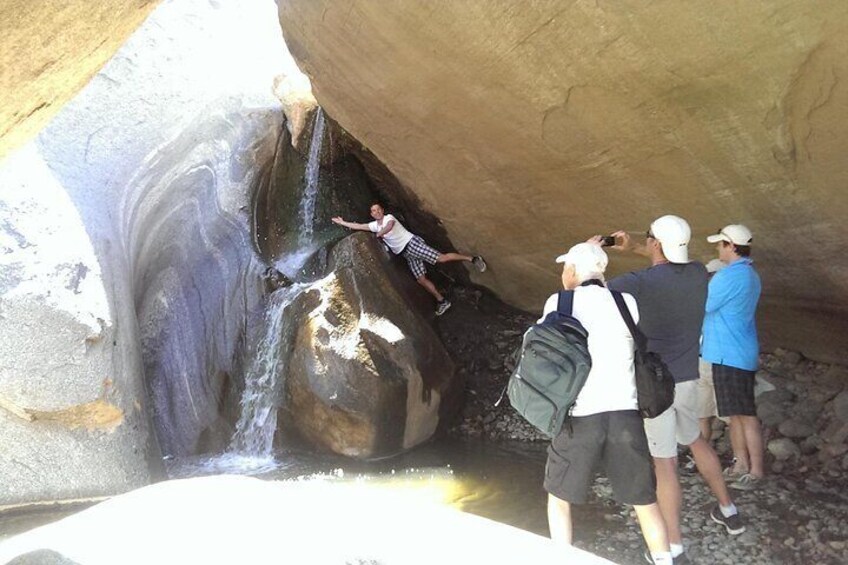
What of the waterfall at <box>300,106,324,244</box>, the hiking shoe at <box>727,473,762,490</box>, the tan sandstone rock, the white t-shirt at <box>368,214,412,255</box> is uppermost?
the waterfall at <box>300,106,324,244</box>

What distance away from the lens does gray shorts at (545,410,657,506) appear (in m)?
3.04

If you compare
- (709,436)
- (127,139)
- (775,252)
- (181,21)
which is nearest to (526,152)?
(775,252)

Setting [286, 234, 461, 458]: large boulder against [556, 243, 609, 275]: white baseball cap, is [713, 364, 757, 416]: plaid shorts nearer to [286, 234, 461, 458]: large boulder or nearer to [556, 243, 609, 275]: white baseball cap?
[556, 243, 609, 275]: white baseball cap

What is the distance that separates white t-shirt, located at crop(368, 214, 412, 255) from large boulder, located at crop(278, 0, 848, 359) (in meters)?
1.15

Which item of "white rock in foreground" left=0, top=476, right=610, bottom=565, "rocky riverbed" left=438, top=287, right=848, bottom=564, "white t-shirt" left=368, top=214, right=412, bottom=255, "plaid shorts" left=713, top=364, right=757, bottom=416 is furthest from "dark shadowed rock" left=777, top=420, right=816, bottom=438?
"white t-shirt" left=368, top=214, right=412, bottom=255

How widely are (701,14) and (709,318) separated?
1.87m

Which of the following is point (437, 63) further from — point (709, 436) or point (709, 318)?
point (709, 436)

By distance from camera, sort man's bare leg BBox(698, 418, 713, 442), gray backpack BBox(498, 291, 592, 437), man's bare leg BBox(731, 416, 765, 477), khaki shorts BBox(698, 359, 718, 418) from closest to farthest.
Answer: gray backpack BBox(498, 291, 592, 437)
man's bare leg BBox(731, 416, 765, 477)
khaki shorts BBox(698, 359, 718, 418)
man's bare leg BBox(698, 418, 713, 442)

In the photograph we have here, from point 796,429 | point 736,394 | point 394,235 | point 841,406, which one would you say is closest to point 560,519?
point 736,394

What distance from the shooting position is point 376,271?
7.57m

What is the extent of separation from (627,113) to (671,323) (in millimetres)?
1894

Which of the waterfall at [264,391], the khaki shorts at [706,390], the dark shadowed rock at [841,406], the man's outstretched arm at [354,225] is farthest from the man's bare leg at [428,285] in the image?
the dark shadowed rock at [841,406]

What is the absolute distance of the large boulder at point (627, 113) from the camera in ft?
13.6

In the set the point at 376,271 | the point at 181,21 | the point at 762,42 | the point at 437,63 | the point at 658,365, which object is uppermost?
the point at 181,21
